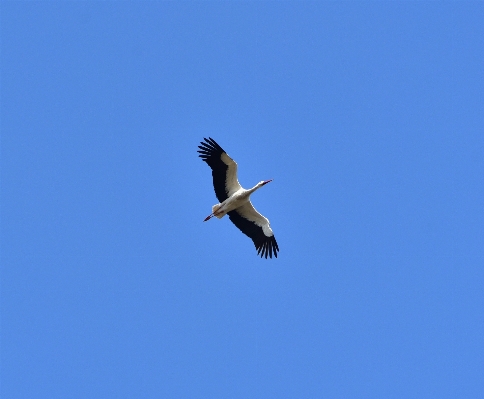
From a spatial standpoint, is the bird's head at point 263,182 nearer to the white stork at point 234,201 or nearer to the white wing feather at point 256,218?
the white stork at point 234,201

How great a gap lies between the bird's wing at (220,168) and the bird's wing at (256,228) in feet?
2.90

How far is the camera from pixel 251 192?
91.9 feet

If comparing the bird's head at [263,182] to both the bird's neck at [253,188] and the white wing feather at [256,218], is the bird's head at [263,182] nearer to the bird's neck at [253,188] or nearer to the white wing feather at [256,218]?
the bird's neck at [253,188]

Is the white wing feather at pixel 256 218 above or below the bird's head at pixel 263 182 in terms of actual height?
below

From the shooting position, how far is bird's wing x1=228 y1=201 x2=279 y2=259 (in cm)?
2870

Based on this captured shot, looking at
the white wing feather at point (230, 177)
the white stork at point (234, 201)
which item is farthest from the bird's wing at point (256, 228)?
the white wing feather at point (230, 177)

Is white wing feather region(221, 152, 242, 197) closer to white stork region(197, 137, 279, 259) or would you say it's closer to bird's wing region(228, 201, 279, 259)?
white stork region(197, 137, 279, 259)

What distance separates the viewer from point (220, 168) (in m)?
27.6

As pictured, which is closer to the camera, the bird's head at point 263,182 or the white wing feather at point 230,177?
the white wing feather at point 230,177

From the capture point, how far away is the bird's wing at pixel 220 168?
89.4 ft

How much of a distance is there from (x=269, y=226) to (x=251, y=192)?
1387 millimetres

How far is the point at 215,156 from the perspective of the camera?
27.3m

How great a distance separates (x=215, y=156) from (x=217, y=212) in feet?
5.86

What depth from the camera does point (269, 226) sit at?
28.8 meters
